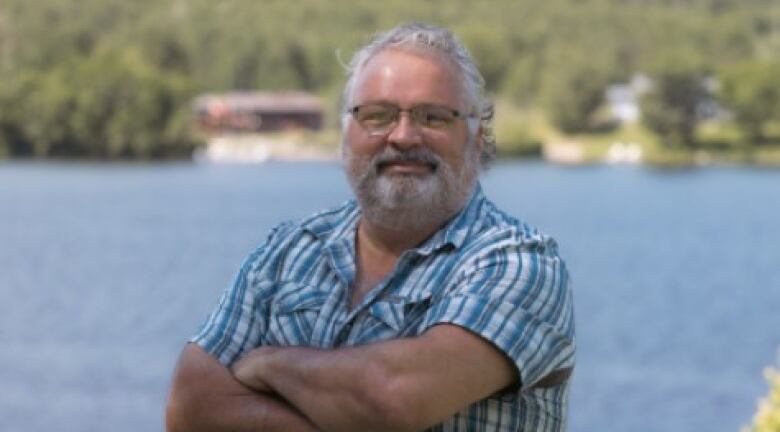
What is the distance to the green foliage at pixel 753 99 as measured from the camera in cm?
8319

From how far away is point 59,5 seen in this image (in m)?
108

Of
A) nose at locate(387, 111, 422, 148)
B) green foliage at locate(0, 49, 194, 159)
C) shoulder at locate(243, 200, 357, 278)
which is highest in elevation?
green foliage at locate(0, 49, 194, 159)

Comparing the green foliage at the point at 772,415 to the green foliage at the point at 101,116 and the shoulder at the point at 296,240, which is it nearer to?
the shoulder at the point at 296,240

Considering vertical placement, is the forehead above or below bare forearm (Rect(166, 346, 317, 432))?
above

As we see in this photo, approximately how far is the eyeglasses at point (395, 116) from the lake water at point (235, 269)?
720mm

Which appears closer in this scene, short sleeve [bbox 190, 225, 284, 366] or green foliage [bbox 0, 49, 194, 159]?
short sleeve [bbox 190, 225, 284, 366]

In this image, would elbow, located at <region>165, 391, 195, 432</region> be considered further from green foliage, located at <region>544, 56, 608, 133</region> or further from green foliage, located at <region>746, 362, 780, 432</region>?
green foliage, located at <region>544, 56, 608, 133</region>

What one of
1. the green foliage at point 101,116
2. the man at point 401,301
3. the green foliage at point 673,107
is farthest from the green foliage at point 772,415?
the green foliage at point 673,107

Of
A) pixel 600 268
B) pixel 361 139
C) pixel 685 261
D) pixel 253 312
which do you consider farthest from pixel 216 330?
pixel 685 261

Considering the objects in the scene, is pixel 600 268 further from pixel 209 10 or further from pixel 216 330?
pixel 209 10

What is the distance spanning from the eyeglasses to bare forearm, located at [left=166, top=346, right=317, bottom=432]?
40 centimetres

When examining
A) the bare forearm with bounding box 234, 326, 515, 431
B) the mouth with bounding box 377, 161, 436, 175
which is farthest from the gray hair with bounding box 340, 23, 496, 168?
the bare forearm with bounding box 234, 326, 515, 431

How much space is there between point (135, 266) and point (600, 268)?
9.28 metres

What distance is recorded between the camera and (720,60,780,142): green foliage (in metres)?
83.2
